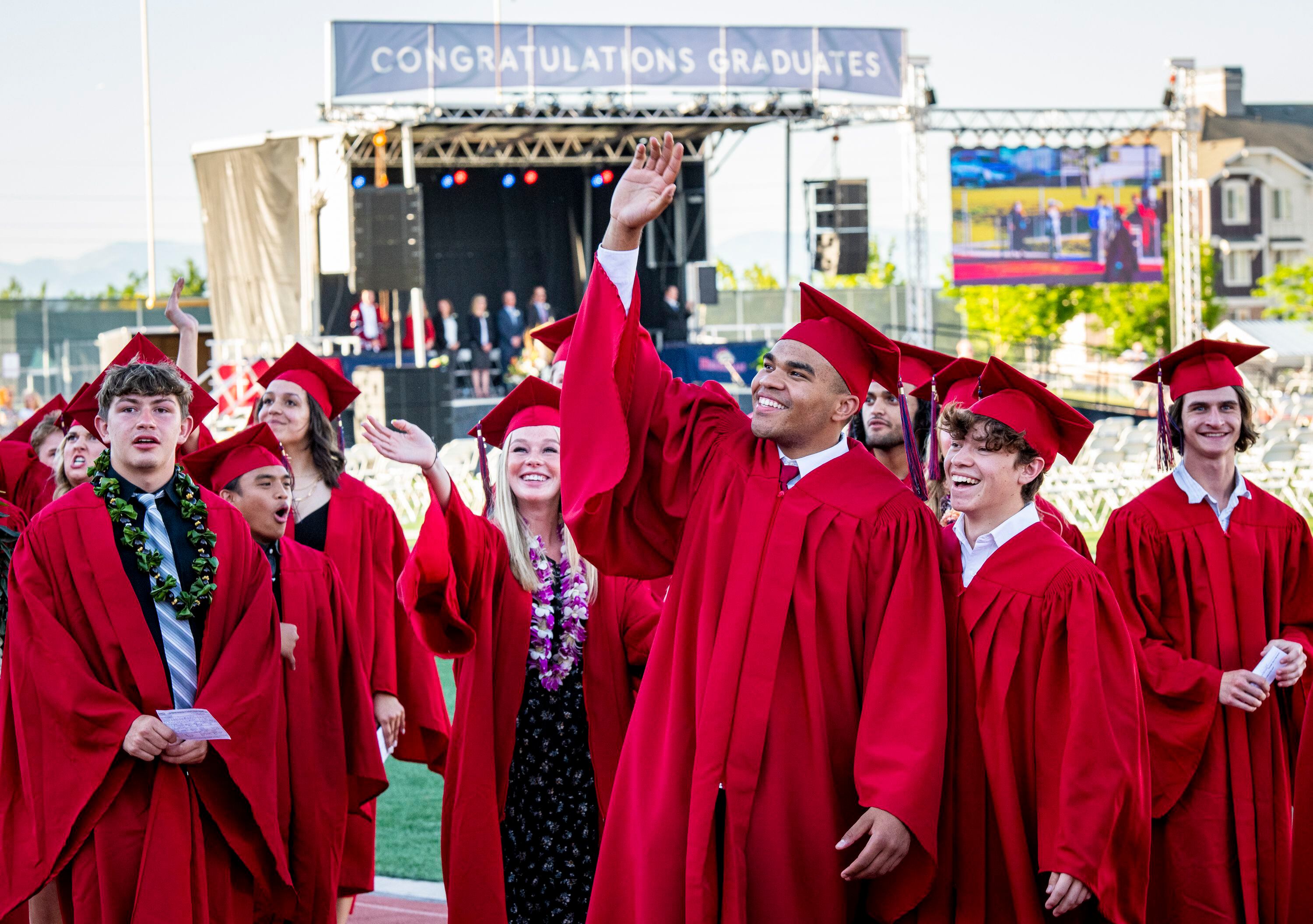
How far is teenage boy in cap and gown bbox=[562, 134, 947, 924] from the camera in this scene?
10.2 feet

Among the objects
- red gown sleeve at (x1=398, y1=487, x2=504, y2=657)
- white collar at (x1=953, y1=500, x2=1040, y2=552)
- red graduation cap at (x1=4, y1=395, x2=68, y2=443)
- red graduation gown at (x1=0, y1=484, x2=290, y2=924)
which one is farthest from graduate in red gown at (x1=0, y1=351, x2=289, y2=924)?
red graduation cap at (x1=4, y1=395, x2=68, y2=443)

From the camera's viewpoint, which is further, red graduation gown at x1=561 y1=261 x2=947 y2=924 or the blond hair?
the blond hair

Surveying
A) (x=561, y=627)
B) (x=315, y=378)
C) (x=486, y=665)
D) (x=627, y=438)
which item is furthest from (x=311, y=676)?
(x=627, y=438)

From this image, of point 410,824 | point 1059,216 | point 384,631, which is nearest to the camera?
point 384,631

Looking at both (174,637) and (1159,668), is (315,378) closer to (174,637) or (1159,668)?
(174,637)

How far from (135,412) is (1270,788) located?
3768 millimetres

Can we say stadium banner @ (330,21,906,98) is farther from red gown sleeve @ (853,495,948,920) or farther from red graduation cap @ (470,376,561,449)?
red gown sleeve @ (853,495,948,920)

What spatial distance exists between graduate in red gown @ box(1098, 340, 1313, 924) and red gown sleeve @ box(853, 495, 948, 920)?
1734mm

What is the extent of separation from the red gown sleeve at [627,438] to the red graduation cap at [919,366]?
4.16 feet

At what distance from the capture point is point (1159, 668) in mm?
4664

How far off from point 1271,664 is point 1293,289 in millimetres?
41968

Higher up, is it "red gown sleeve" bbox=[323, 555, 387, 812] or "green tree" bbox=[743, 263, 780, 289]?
"green tree" bbox=[743, 263, 780, 289]

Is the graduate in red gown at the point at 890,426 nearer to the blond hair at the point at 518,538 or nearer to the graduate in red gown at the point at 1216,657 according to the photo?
the graduate in red gown at the point at 1216,657

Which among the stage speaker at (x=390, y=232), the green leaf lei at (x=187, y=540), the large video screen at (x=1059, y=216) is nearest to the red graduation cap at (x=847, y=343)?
the green leaf lei at (x=187, y=540)
